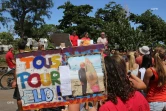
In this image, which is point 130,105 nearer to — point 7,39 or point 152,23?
point 152,23

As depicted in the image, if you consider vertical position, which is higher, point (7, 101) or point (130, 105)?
point (130, 105)

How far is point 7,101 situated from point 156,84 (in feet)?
20.9

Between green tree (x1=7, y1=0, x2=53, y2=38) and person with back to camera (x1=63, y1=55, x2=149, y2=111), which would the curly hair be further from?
green tree (x1=7, y1=0, x2=53, y2=38)

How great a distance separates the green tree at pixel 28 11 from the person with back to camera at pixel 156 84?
55.7 metres

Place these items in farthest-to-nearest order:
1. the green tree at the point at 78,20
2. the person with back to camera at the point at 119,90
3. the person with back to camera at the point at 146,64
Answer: the green tree at the point at 78,20 < the person with back to camera at the point at 146,64 < the person with back to camera at the point at 119,90

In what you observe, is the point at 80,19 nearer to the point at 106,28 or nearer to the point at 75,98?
the point at 106,28

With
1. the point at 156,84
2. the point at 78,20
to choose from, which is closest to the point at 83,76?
the point at 156,84

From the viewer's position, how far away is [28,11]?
6078cm

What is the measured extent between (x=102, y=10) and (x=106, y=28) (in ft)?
62.6

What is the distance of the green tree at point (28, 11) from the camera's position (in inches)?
2338

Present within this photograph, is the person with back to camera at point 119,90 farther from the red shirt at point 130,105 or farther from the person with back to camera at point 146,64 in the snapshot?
the person with back to camera at point 146,64

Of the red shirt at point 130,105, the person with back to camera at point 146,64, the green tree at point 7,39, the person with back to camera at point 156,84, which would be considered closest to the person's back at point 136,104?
the red shirt at point 130,105

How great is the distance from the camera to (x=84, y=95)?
10.2ft

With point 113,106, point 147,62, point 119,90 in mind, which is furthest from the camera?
point 147,62
